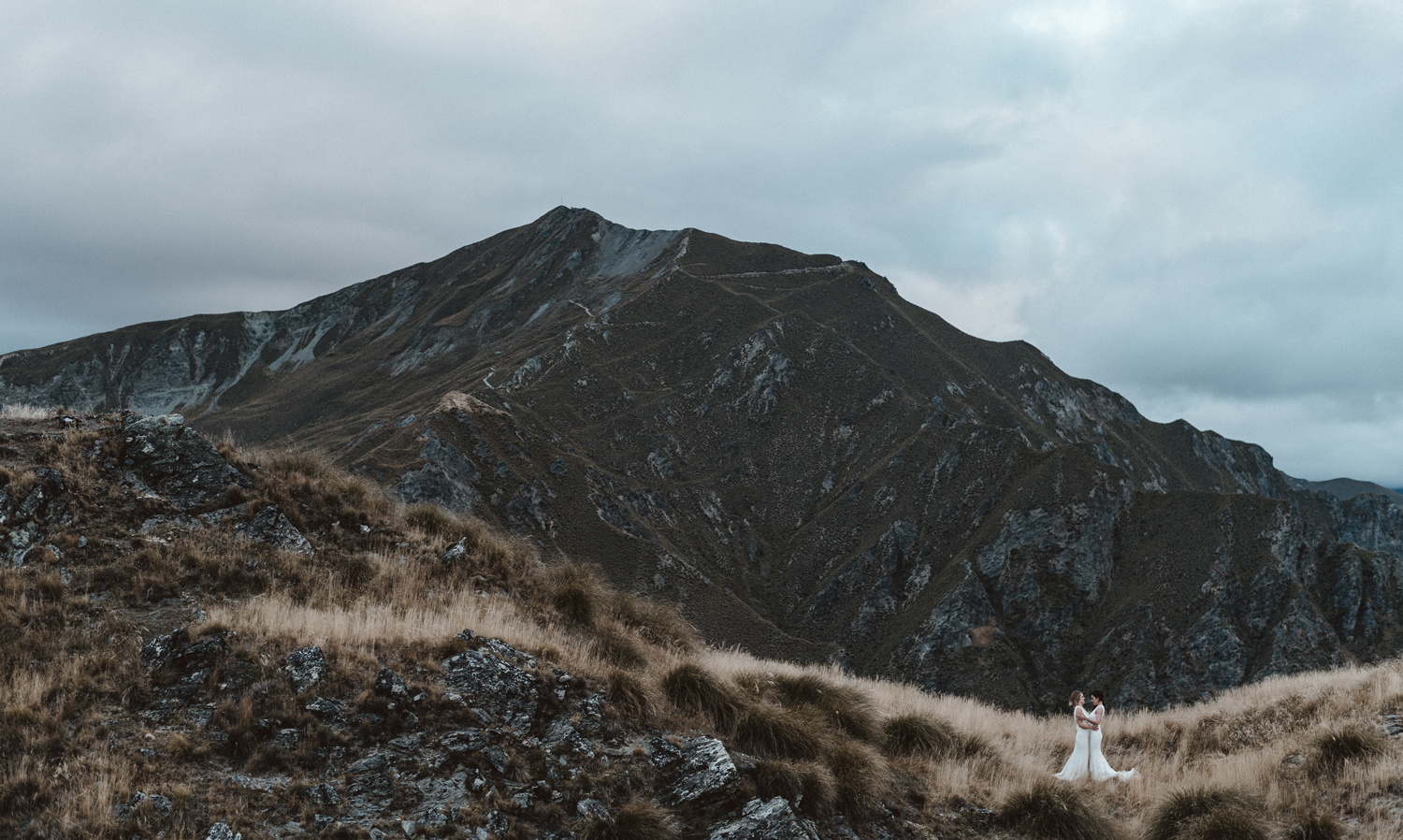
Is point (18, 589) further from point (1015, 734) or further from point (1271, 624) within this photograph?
point (1271, 624)

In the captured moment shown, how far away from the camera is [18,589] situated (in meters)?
8.85

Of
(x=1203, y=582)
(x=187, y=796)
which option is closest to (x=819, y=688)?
(x=187, y=796)

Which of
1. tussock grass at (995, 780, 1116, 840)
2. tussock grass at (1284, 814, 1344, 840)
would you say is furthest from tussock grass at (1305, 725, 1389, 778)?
tussock grass at (995, 780, 1116, 840)

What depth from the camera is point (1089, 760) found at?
12500 mm

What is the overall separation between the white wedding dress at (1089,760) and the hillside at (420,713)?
18.3 inches

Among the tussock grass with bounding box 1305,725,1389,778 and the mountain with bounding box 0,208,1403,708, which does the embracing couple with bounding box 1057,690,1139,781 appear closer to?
the tussock grass with bounding box 1305,725,1389,778

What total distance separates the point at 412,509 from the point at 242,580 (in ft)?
12.5

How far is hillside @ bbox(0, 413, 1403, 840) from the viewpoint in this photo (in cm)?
696

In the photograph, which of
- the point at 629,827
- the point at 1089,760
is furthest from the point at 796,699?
the point at 1089,760

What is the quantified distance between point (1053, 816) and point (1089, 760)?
169 inches

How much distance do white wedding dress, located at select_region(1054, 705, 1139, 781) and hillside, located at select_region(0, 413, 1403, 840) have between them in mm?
464

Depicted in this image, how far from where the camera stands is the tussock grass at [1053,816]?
A: 8898 millimetres

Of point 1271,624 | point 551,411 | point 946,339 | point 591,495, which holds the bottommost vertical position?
point 1271,624

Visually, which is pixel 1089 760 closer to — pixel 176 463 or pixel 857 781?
pixel 857 781
